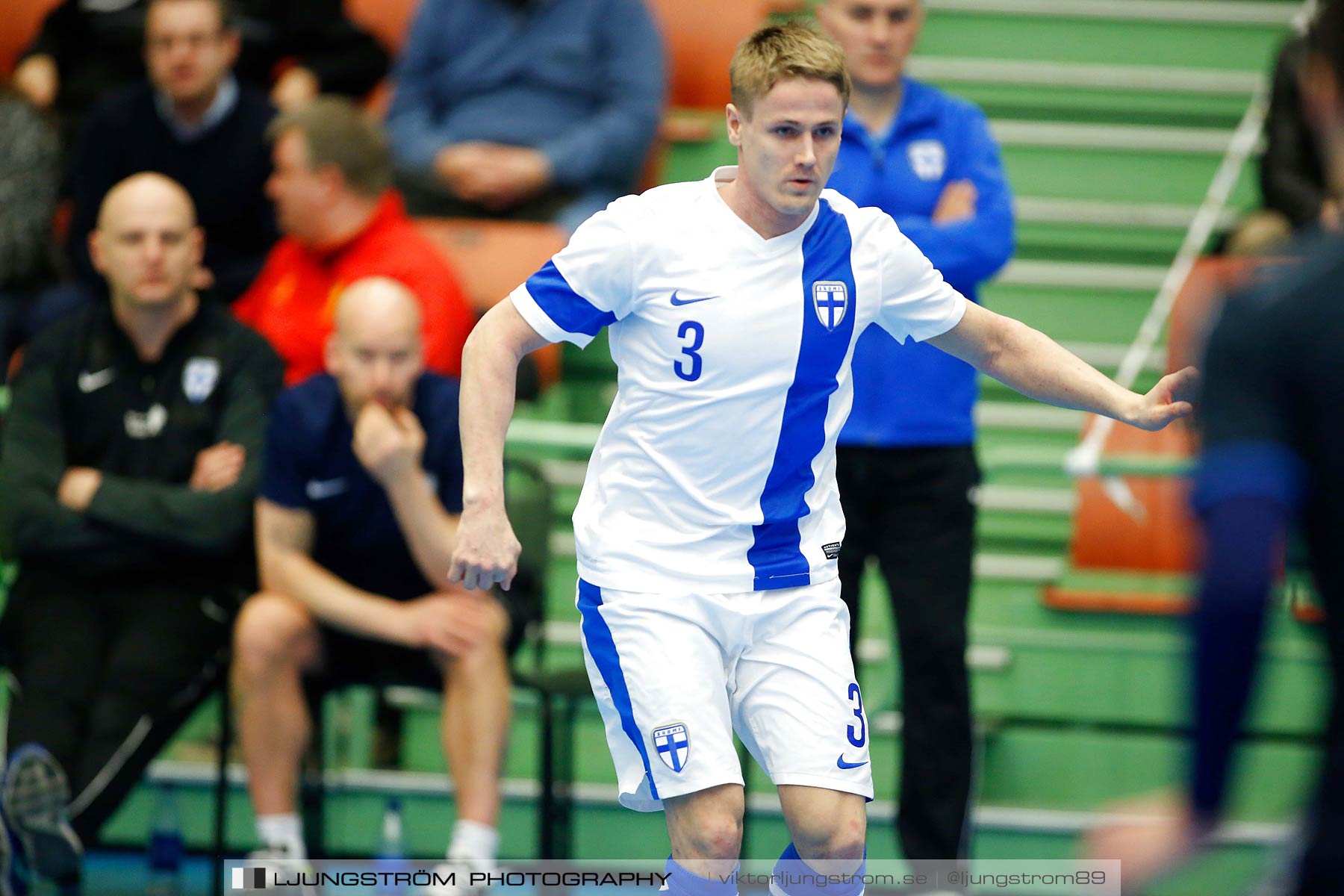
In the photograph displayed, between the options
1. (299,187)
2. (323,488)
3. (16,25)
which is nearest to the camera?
(323,488)

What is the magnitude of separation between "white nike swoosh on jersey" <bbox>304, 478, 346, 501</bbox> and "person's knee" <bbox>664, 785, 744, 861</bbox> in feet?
6.59

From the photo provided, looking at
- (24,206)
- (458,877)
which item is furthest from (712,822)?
(24,206)

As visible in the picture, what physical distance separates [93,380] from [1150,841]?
14.2 feet

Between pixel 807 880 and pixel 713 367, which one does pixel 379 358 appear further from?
pixel 807 880

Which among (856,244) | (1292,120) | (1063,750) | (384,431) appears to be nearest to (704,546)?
(856,244)

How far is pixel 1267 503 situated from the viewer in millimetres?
2160

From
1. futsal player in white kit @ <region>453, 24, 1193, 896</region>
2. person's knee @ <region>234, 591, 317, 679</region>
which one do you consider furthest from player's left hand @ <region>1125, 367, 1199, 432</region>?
person's knee @ <region>234, 591, 317, 679</region>

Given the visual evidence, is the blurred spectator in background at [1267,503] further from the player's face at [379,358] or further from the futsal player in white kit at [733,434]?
the player's face at [379,358]

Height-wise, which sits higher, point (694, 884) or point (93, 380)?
point (93, 380)

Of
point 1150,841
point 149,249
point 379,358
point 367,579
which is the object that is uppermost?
point 149,249

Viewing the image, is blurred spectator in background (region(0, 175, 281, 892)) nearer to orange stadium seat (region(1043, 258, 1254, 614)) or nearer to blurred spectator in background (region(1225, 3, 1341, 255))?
orange stadium seat (region(1043, 258, 1254, 614))

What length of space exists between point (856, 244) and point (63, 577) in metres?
2.97

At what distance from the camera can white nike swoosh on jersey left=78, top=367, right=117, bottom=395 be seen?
562 centimetres

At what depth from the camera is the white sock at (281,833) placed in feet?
16.9
